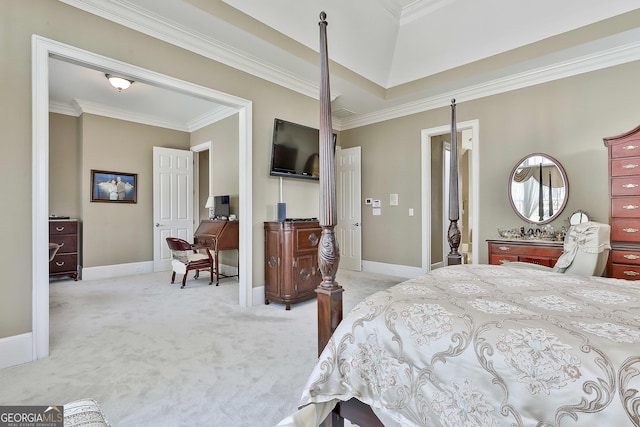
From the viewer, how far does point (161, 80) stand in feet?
9.50

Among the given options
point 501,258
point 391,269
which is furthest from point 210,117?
point 501,258

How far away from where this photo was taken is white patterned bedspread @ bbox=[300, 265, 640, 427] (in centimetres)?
84

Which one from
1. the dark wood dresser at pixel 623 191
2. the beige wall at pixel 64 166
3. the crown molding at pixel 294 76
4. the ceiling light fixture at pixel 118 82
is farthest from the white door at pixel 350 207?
the beige wall at pixel 64 166

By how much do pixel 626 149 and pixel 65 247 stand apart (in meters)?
7.52

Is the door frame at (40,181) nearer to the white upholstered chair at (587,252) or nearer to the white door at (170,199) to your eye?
the white door at (170,199)

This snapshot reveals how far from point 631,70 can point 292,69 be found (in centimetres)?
381

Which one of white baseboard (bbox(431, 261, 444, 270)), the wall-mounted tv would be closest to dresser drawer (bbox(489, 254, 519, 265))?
white baseboard (bbox(431, 261, 444, 270))

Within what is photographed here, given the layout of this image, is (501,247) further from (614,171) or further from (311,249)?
(311,249)

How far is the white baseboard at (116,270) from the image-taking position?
4.96m

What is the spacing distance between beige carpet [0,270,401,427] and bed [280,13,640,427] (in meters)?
0.71

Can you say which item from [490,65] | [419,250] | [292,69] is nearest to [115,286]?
[292,69]

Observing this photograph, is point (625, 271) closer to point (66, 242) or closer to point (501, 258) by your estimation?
point (501, 258)

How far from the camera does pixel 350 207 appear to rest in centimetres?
574

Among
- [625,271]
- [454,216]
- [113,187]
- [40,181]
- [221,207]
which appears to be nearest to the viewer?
[40,181]
